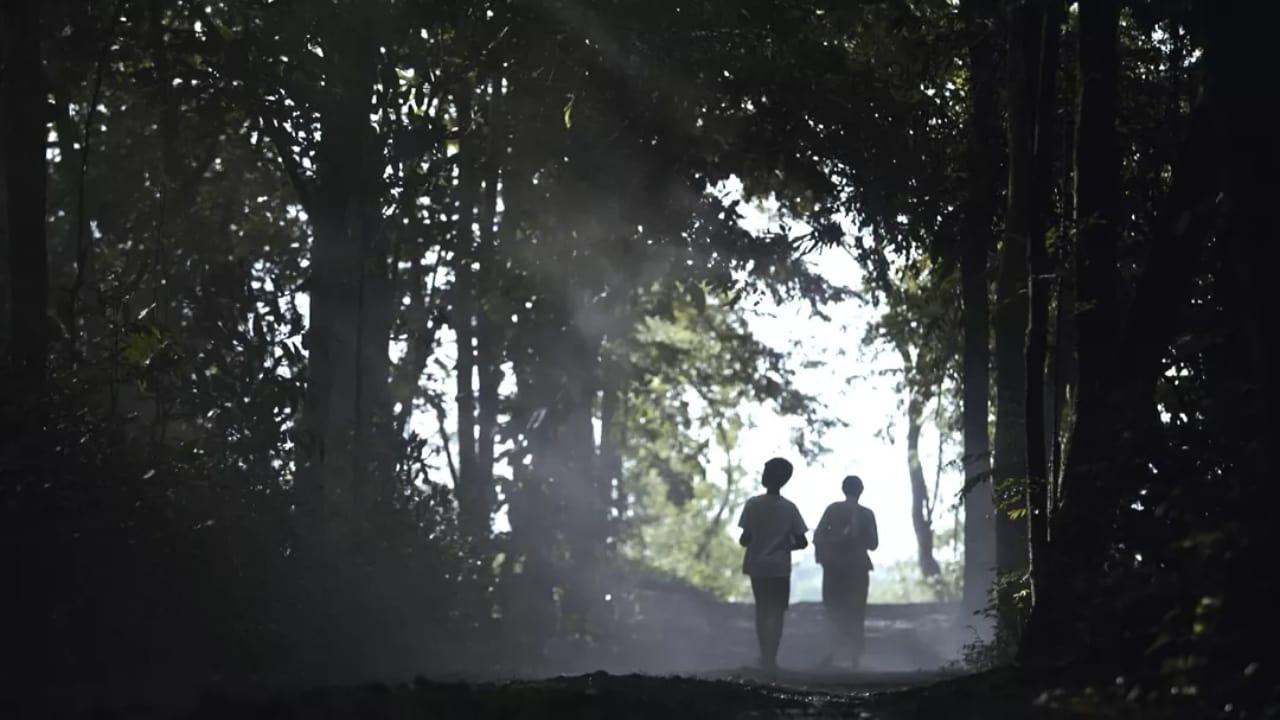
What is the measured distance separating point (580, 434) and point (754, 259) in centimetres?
626

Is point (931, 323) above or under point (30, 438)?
above

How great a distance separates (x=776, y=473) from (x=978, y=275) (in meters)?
3.34

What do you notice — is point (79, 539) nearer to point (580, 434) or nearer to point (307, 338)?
point (307, 338)

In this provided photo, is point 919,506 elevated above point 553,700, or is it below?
above

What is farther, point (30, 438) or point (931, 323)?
point (931, 323)

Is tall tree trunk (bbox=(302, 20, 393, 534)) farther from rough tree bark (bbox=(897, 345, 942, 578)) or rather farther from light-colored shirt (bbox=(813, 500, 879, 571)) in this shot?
rough tree bark (bbox=(897, 345, 942, 578))

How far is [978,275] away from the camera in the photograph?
20688 mm

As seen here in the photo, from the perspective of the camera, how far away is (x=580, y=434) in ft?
94.2

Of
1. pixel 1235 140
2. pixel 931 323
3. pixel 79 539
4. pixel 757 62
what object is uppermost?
pixel 757 62

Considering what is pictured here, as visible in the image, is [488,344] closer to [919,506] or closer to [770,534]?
[770,534]

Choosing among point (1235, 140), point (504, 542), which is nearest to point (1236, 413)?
point (1235, 140)

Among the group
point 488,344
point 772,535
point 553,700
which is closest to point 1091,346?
point 553,700

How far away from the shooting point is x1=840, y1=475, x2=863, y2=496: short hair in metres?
22.1

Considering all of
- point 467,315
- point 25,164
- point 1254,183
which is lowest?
point 1254,183
